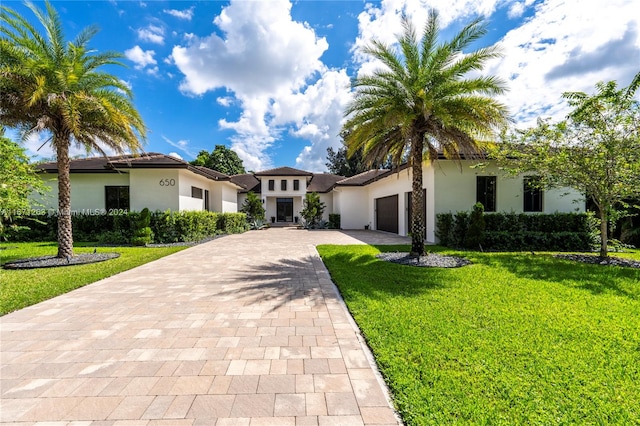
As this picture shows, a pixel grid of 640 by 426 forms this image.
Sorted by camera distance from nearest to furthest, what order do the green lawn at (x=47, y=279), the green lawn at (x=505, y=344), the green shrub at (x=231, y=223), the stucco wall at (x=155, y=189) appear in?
the green lawn at (x=505, y=344), the green lawn at (x=47, y=279), the stucco wall at (x=155, y=189), the green shrub at (x=231, y=223)

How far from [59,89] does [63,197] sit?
3557mm

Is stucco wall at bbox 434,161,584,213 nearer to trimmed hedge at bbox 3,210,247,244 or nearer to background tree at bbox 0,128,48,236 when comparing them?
trimmed hedge at bbox 3,210,247,244

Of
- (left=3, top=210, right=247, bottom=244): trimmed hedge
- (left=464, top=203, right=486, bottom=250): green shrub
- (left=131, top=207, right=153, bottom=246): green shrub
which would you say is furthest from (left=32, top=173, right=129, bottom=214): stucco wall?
(left=464, top=203, right=486, bottom=250): green shrub

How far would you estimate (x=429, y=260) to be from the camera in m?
8.93

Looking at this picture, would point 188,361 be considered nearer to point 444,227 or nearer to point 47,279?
point 47,279

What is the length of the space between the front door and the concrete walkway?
26812 mm

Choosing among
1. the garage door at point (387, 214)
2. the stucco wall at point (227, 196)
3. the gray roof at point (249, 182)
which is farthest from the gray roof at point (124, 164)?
the gray roof at point (249, 182)

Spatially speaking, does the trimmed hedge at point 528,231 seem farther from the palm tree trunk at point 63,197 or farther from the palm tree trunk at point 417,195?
the palm tree trunk at point 63,197

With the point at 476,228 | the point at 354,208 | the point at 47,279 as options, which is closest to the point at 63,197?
the point at 47,279

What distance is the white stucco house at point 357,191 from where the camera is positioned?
13.2 m

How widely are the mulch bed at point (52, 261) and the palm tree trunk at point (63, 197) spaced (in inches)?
14.2

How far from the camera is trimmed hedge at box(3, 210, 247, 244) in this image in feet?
47.2

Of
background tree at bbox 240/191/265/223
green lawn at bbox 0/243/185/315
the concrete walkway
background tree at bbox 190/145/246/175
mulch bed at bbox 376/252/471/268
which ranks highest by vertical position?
background tree at bbox 190/145/246/175

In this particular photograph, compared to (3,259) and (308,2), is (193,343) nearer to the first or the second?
(3,259)
